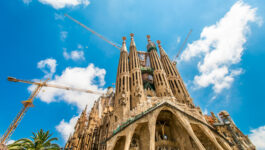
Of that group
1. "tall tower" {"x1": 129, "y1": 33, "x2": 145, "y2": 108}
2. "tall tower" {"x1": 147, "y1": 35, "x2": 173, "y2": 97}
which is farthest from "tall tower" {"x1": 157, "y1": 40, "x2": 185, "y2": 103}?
"tall tower" {"x1": 129, "y1": 33, "x2": 145, "y2": 108}

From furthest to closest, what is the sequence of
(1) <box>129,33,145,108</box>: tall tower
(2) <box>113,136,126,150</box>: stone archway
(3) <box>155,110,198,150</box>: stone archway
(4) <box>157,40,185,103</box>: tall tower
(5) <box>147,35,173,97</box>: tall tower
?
(4) <box>157,40,185,103</box>: tall tower → (5) <box>147,35,173,97</box>: tall tower → (1) <box>129,33,145,108</box>: tall tower → (2) <box>113,136,126,150</box>: stone archway → (3) <box>155,110,198,150</box>: stone archway

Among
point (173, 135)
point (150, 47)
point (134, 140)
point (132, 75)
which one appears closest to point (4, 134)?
point (134, 140)

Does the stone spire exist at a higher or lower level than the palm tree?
higher

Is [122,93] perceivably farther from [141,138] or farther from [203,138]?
[203,138]

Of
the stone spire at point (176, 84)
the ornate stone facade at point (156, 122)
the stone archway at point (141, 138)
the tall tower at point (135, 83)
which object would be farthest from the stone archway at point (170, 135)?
the stone spire at point (176, 84)

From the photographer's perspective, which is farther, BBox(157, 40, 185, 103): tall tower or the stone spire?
BBox(157, 40, 185, 103): tall tower

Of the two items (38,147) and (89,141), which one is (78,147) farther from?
(38,147)

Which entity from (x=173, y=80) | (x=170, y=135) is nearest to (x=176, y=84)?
(x=173, y=80)

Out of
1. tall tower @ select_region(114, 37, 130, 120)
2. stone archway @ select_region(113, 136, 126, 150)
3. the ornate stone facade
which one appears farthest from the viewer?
tall tower @ select_region(114, 37, 130, 120)

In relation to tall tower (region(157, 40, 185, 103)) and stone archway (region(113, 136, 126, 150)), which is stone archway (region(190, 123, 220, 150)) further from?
stone archway (region(113, 136, 126, 150))

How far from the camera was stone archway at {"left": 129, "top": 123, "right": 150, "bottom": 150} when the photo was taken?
18.1m

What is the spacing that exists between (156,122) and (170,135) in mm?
2701

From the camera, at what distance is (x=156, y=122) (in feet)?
69.9

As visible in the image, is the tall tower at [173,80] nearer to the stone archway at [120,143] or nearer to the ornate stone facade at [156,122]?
the ornate stone facade at [156,122]
